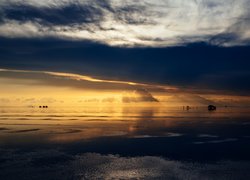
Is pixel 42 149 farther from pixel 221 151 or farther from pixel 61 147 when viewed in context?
pixel 221 151

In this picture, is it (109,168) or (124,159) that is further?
(124,159)

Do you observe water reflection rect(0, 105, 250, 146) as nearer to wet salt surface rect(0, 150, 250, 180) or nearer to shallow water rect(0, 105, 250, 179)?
shallow water rect(0, 105, 250, 179)

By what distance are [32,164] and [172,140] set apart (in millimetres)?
21899

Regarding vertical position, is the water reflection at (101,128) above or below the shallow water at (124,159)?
above

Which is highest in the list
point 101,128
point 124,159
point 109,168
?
point 101,128

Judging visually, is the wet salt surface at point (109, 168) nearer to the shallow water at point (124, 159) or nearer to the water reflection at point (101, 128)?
the shallow water at point (124, 159)

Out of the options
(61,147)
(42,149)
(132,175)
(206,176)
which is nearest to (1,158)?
(42,149)

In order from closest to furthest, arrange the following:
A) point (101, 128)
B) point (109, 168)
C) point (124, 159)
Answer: point (109, 168) → point (124, 159) → point (101, 128)

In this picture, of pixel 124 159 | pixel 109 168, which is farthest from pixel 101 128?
pixel 109 168

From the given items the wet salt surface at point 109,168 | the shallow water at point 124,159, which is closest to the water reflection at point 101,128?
the shallow water at point 124,159

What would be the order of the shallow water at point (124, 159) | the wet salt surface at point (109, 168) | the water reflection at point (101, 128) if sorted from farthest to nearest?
the water reflection at point (101, 128)
the shallow water at point (124, 159)
the wet salt surface at point (109, 168)

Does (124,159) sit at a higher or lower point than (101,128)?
lower

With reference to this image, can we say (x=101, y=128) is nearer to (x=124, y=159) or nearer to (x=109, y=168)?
(x=124, y=159)

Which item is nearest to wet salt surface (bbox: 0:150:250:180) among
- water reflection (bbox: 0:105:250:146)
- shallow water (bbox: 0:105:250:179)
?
shallow water (bbox: 0:105:250:179)
